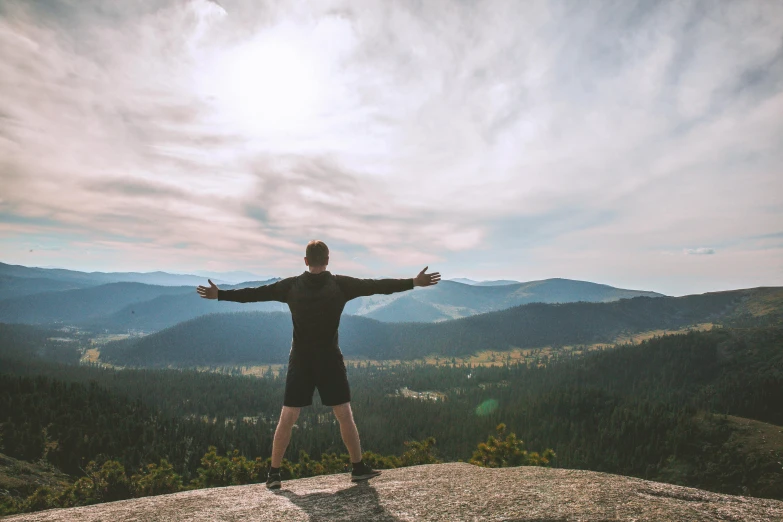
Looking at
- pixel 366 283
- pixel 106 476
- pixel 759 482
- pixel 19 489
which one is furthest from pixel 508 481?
→ pixel 759 482

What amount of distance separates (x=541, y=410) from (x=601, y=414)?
962 inches

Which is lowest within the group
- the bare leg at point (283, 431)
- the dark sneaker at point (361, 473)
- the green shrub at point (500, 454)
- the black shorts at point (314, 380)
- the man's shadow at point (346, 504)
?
the green shrub at point (500, 454)

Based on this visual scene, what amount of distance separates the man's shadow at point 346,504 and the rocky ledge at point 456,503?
16mm

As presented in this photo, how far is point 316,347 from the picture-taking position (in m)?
7.89

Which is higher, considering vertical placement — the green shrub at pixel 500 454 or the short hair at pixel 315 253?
the short hair at pixel 315 253

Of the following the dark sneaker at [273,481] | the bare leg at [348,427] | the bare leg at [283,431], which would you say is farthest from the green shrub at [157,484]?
the bare leg at [348,427]

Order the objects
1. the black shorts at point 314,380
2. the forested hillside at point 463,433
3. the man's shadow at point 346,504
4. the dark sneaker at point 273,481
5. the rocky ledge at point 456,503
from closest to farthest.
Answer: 1. the rocky ledge at point 456,503
2. the man's shadow at point 346,504
3. the black shorts at point 314,380
4. the dark sneaker at point 273,481
5. the forested hillside at point 463,433

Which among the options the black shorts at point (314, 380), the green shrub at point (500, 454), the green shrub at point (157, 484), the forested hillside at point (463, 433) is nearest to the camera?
the black shorts at point (314, 380)

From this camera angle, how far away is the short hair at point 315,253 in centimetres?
809

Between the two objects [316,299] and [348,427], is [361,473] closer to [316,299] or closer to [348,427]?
[348,427]

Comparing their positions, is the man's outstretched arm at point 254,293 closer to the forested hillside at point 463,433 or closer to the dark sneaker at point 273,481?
the dark sneaker at point 273,481

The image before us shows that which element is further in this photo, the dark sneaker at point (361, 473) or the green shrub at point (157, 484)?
the green shrub at point (157, 484)

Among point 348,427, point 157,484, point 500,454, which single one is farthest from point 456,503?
point 157,484

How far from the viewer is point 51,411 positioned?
113125 mm
